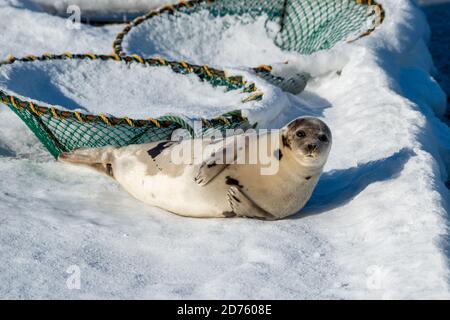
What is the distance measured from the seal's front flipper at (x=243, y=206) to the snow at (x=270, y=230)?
49mm

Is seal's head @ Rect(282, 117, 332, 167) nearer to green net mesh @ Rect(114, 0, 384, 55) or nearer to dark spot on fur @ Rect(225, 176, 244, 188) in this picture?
dark spot on fur @ Rect(225, 176, 244, 188)

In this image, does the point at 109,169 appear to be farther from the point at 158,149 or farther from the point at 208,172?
the point at 208,172

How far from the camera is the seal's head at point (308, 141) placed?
12.9 ft

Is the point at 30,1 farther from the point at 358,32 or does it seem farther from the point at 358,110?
the point at 358,110

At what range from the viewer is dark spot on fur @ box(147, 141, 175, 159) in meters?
4.35

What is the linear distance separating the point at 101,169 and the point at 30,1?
3.42 m

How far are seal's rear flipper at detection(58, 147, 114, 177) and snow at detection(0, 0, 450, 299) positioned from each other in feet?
0.20

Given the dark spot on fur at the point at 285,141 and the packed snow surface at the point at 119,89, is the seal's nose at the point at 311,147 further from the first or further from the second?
the packed snow surface at the point at 119,89

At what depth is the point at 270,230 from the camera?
3.93 metres

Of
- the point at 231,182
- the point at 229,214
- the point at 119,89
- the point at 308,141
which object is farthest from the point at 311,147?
the point at 119,89

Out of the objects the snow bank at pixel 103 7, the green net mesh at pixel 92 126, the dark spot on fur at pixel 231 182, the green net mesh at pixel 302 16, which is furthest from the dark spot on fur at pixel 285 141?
the snow bank at pixel 103 7

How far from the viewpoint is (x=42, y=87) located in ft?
18.5

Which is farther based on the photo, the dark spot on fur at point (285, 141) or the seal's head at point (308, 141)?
the dark spot on fur at point (285, 141)

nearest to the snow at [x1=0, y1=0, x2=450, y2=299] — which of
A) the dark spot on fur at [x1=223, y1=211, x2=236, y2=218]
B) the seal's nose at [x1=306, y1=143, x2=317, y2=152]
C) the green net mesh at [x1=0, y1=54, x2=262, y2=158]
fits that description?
the dark spot on fur at [x1=223, y1=211, x2=236, y2=218]
